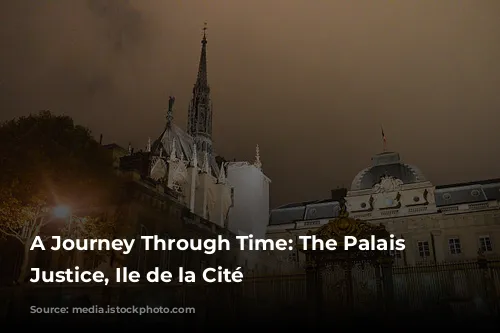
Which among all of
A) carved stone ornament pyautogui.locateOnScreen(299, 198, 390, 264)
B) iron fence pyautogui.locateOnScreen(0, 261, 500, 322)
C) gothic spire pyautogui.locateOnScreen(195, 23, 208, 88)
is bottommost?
iron fence pyautogui.locateOnScreen(0, 261, 500, 322)

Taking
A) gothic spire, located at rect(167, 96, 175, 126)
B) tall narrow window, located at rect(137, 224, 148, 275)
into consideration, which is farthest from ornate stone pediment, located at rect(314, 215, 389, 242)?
gothic spire, located at rect(167, 96, 175, 126)

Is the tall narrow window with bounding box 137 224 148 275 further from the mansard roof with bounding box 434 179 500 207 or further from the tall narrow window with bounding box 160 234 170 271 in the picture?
the mansard roof with bounding box 434 179 500 207

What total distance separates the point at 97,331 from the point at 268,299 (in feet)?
22.2

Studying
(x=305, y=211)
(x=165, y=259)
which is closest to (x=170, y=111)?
(x=305, y=211)

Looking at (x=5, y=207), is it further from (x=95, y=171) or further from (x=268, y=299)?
(x=268, y=299)

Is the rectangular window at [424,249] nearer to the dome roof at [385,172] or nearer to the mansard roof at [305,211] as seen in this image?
the dome roof at [385,172]

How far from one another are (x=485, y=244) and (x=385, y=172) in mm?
10436

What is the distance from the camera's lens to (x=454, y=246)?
3675cm

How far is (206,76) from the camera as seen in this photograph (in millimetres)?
68250

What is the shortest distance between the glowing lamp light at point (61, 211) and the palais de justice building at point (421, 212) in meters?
22.1

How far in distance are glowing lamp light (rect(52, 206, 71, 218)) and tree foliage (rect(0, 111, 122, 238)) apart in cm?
24

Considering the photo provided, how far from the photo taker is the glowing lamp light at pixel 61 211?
21312 mm

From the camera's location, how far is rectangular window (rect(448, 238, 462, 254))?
120 ft

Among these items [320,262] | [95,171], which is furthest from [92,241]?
[320,262]
